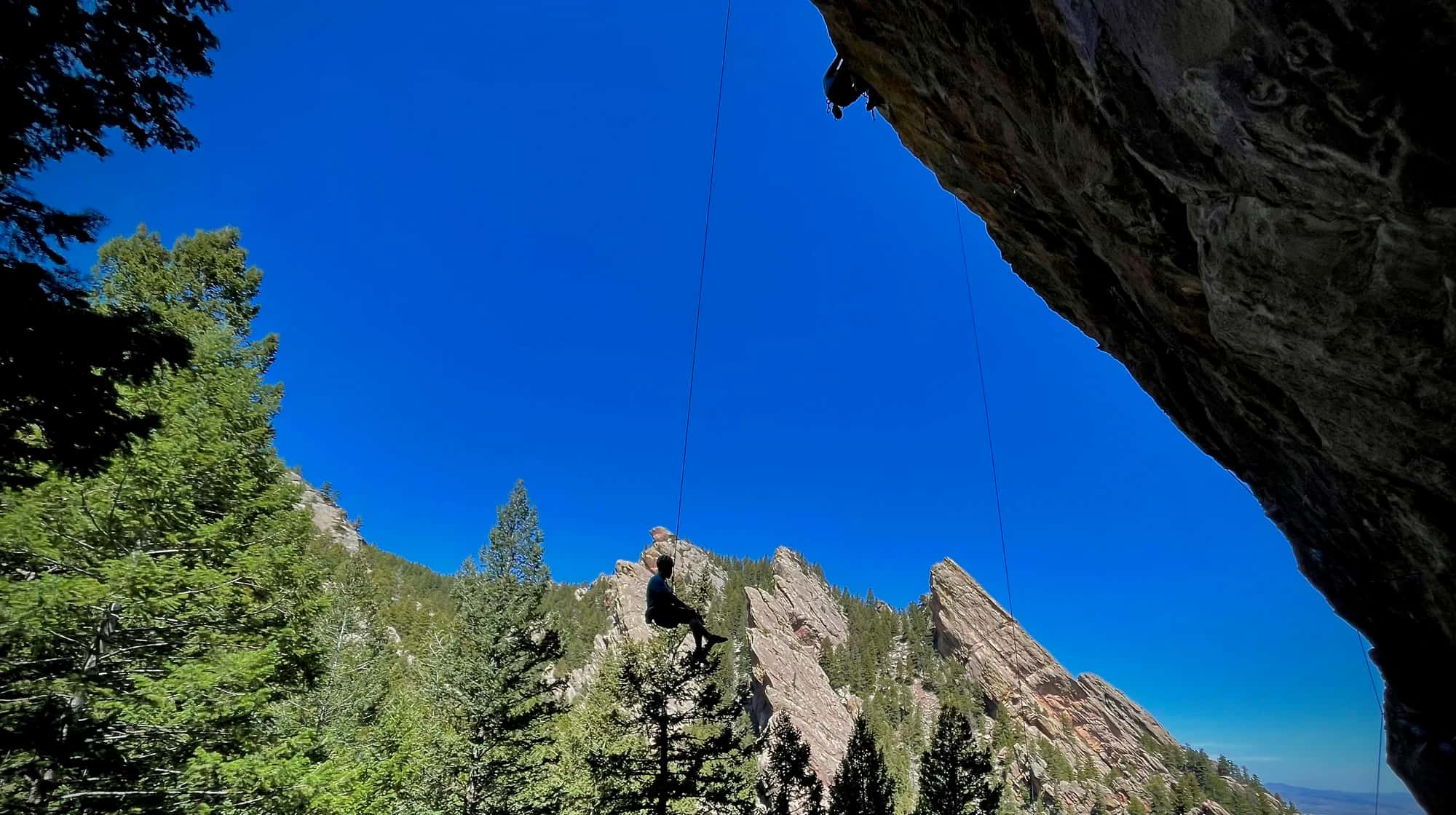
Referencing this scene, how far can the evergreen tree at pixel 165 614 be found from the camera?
6.00 meters

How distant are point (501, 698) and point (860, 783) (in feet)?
48.8

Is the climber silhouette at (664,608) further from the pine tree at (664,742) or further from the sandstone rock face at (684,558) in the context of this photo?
the sandstone rock face at (684,558)

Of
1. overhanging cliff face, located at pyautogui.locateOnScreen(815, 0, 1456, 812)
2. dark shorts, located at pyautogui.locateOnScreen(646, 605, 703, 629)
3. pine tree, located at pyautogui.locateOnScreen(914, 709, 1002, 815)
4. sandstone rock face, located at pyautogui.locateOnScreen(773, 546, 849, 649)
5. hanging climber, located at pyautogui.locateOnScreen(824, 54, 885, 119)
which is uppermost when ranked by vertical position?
sandstone rock face, located at pyautogui.locateOnScreen(773, 546, 849, 649)

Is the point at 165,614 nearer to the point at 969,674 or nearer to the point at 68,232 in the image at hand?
the point at 68,232

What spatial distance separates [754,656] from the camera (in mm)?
65500

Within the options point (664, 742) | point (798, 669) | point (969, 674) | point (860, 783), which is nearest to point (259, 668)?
point (664, 742)

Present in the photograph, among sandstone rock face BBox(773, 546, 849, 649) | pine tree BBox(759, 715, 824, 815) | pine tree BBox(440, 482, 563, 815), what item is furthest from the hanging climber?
sandstone rock face BBox(773, 546, 849, 649)

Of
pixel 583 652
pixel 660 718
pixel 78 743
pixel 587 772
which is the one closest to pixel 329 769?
pixel 78 743

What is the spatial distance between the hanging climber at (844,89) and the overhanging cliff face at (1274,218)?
1.32 feet

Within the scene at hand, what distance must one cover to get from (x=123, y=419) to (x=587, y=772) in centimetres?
2134

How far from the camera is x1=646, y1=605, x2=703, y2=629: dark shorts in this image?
26.8ft

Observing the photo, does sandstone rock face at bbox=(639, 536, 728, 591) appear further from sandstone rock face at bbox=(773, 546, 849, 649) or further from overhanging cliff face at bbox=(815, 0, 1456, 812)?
overhanging cliff face at bbox=(815, 0, 1456, 812)

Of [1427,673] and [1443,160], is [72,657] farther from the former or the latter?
[1427,673]

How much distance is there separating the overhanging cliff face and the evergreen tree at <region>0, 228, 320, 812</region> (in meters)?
9.99
